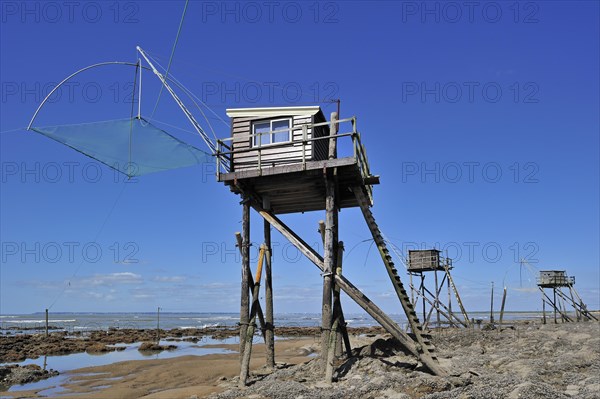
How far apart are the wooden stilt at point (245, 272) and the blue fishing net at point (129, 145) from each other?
109 inches

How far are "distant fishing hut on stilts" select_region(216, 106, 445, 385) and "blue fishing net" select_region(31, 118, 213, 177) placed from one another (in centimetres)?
202

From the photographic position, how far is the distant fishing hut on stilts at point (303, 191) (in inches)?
590

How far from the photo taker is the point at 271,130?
55.5ft

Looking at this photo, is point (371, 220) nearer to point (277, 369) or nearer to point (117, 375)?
point (277, 369)

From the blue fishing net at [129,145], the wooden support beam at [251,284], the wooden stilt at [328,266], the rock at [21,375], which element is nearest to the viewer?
the wooden stilt at [328,266]

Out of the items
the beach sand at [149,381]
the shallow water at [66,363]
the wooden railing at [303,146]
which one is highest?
the wooden railing at [303,146]

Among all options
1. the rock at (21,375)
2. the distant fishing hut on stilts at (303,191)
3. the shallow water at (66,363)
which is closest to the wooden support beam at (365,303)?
the distant fishing hut on stilts at (303,191)

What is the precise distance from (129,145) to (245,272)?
6.01 metres

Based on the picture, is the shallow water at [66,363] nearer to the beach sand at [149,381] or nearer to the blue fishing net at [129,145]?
the beach sand at [149,381]

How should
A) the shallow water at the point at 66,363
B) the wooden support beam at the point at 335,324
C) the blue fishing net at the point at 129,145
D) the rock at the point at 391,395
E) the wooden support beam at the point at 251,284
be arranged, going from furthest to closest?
the shallow water at the point at 66,363 < the wooden support beam at the point at 251,284 < the blue fishing net at the point at 129,145 < the wooden support beam at the point at 335,324 < the rock at the point at 391,395

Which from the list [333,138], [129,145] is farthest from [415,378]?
[129,145]

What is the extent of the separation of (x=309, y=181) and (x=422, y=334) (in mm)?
6114

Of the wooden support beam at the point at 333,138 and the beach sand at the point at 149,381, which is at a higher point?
the wooden support beam at the point at 333,138

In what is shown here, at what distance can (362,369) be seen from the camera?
15.2 metres
